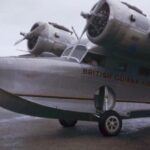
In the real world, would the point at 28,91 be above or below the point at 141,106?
above

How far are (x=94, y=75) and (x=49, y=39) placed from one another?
4693 mm

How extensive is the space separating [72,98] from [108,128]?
5.00 ft

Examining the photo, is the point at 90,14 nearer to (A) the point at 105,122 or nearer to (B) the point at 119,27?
(B) the point at 119,27

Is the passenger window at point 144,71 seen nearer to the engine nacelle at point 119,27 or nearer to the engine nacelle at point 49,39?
the engine nacelle at point 119,27

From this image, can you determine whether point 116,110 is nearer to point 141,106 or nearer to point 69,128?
point 141,106

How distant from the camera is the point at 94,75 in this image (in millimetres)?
12578

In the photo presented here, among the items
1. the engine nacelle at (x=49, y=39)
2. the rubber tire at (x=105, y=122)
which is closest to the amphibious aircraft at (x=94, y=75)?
the rubber tire at (x=105, y=122)

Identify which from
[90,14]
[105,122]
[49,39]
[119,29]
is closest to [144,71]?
[119,29]

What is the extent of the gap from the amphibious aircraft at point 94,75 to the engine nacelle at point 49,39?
10.1 ft

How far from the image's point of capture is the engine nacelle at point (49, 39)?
54.1ft

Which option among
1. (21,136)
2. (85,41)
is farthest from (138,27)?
(21,136)

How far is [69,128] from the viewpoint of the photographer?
1376 centimetres

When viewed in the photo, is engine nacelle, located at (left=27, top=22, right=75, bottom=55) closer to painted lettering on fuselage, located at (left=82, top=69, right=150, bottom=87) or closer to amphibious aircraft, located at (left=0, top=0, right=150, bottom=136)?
amphibious aircraft, located at (left=0, top=0, right=150, bottom=136)

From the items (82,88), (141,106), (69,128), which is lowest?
(69,128)
